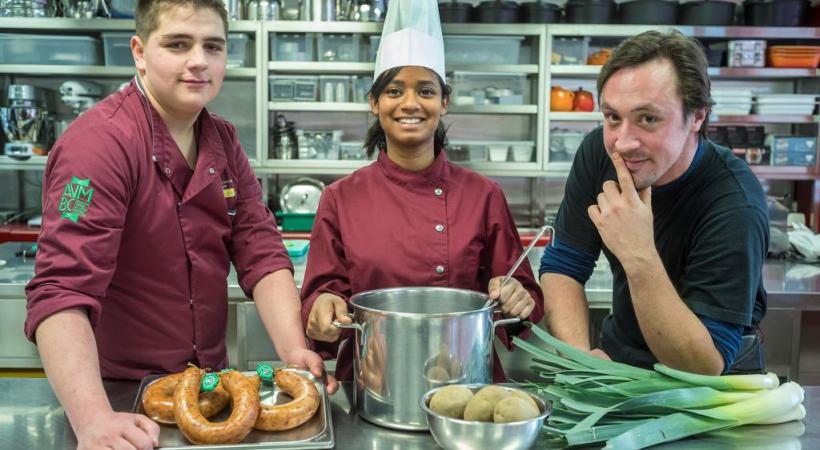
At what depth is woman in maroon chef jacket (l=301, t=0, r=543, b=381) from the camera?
1.85 meters

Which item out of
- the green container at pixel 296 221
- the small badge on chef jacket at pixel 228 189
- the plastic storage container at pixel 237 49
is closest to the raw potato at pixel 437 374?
the small badge on chef jacket at pixel 228 189

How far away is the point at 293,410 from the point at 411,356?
0.22m

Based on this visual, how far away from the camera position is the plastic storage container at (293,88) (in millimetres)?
4645

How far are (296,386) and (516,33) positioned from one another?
12.4 ft

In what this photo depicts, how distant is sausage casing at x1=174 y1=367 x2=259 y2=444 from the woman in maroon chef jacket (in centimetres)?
58

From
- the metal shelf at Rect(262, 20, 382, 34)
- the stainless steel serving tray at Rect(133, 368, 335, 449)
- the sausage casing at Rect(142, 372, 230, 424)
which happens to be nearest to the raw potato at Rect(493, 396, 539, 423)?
the stainless steel serving tray at Rect(133, 368, 335, 449)

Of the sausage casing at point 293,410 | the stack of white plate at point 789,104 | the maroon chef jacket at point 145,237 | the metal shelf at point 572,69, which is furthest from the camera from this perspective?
the stack of white plate at point 789,104

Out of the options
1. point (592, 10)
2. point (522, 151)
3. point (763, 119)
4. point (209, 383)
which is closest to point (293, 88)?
point (522, 151)

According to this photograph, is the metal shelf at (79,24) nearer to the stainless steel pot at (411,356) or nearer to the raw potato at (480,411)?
the stainless steel pot at (411,356)

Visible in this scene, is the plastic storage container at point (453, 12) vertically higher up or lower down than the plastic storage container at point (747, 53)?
higher up

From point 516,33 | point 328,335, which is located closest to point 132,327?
point 328,335

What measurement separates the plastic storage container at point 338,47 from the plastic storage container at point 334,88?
0.42ft

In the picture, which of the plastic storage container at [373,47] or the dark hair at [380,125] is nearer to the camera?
→ the dark hair at [380,125]

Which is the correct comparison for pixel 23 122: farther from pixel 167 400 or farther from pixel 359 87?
pixel 167 400
